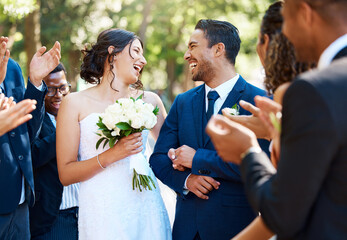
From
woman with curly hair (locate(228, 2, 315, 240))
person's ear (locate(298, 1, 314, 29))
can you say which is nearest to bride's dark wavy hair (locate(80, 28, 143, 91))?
woman with curly hair (locate(228, 2, 315, 240))

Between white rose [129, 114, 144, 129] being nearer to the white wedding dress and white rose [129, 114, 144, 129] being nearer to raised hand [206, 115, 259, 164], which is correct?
the white wedding dress

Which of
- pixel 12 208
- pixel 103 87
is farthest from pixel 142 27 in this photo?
pixel 12 208

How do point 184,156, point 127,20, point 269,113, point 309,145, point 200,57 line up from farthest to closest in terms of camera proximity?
1. point 127,20
2. point 200,57
3. point 184,156
4. point 269,113
5. point 309,145

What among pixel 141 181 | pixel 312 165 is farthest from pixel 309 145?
pixel 141 181

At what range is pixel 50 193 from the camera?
14.3 ft

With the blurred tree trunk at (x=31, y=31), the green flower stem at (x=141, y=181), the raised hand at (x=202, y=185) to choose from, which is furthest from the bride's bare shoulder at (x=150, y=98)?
the blurred tree trunk at (x=31, y=31)

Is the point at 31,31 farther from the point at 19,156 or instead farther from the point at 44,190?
A: the point at 19,156

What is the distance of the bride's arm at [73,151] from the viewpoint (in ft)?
13.1

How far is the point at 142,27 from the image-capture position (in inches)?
746

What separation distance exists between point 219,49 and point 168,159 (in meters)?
1.19

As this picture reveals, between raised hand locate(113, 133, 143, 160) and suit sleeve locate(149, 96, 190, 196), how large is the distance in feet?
0.72

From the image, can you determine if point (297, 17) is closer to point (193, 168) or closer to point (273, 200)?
point (273, 200)

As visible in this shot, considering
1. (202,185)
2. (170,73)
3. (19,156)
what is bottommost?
(170,73)

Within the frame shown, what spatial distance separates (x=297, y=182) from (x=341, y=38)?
2.29 ft
